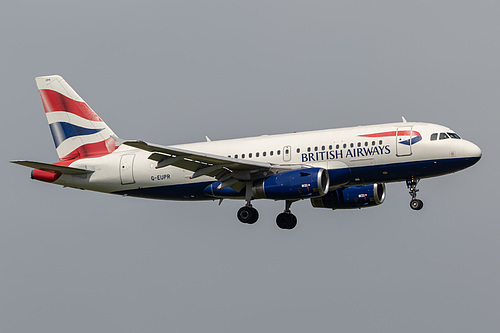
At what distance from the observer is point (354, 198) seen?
53.4 metres

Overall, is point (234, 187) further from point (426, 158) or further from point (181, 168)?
point (426, 158)

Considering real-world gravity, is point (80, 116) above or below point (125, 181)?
above

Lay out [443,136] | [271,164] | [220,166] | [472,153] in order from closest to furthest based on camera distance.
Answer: [472,153] → [443,136] → [220,166] → [271,164]

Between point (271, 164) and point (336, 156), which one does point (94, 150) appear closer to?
point (271, 164)

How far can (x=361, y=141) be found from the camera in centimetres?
4812

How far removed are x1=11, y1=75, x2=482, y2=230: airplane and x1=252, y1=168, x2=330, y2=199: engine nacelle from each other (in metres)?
0.05

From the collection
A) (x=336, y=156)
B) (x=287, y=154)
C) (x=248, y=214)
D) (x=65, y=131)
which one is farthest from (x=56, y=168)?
(x=336, y=156)

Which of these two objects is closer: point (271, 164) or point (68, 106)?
point (271, 164)

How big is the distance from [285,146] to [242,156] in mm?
2555

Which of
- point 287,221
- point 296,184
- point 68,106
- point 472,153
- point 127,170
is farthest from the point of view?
point 68,106

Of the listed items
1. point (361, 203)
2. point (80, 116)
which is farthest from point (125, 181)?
point (361, 203)

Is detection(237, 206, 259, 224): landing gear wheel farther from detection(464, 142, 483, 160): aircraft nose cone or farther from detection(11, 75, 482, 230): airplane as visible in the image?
detection(464, 142, 483, 160): aircraft nose cone

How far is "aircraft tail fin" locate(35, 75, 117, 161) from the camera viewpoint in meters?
54.9

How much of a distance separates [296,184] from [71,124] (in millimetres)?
15833
